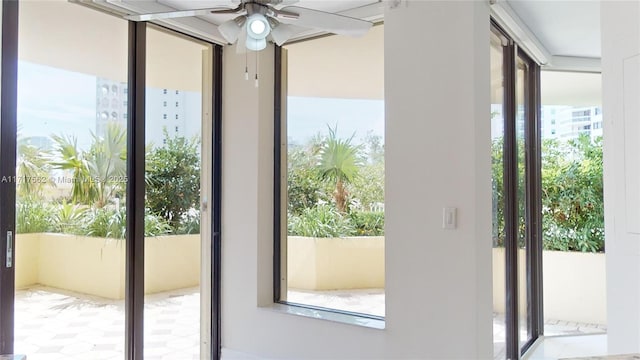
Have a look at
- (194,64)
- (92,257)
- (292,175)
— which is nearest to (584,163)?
(292,175)

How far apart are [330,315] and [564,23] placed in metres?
2.64

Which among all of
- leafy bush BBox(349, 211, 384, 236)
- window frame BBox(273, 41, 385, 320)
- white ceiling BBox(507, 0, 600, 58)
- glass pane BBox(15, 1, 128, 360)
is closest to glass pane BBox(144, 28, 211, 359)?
→ glass pane BBox(15, 1, 128, 360)

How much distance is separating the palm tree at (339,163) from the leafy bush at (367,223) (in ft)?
0.39

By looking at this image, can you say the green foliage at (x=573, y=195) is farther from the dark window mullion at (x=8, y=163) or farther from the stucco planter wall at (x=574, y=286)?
the dark window mullion at (x=8, y=163)

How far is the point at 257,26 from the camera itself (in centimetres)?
182

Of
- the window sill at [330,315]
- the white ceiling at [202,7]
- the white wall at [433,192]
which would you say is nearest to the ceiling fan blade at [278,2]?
the white ceiling at [202,7]

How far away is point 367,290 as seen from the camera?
2.82 m

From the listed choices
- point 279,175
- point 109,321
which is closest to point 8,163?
point 109,321

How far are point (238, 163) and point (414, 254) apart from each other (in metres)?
1.50

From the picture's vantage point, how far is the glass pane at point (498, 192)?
2645mm

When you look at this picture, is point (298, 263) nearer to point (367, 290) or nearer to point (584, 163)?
point (367, 290)

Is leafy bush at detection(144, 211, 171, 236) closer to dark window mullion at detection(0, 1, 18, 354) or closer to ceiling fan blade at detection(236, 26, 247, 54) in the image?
dark window mullion at detection(0, 1, 18, 354)

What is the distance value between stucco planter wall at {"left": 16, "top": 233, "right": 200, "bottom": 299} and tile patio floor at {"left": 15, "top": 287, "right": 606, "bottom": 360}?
6 centimetres

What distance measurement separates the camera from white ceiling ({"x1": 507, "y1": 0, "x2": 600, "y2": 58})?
2.68 metres
